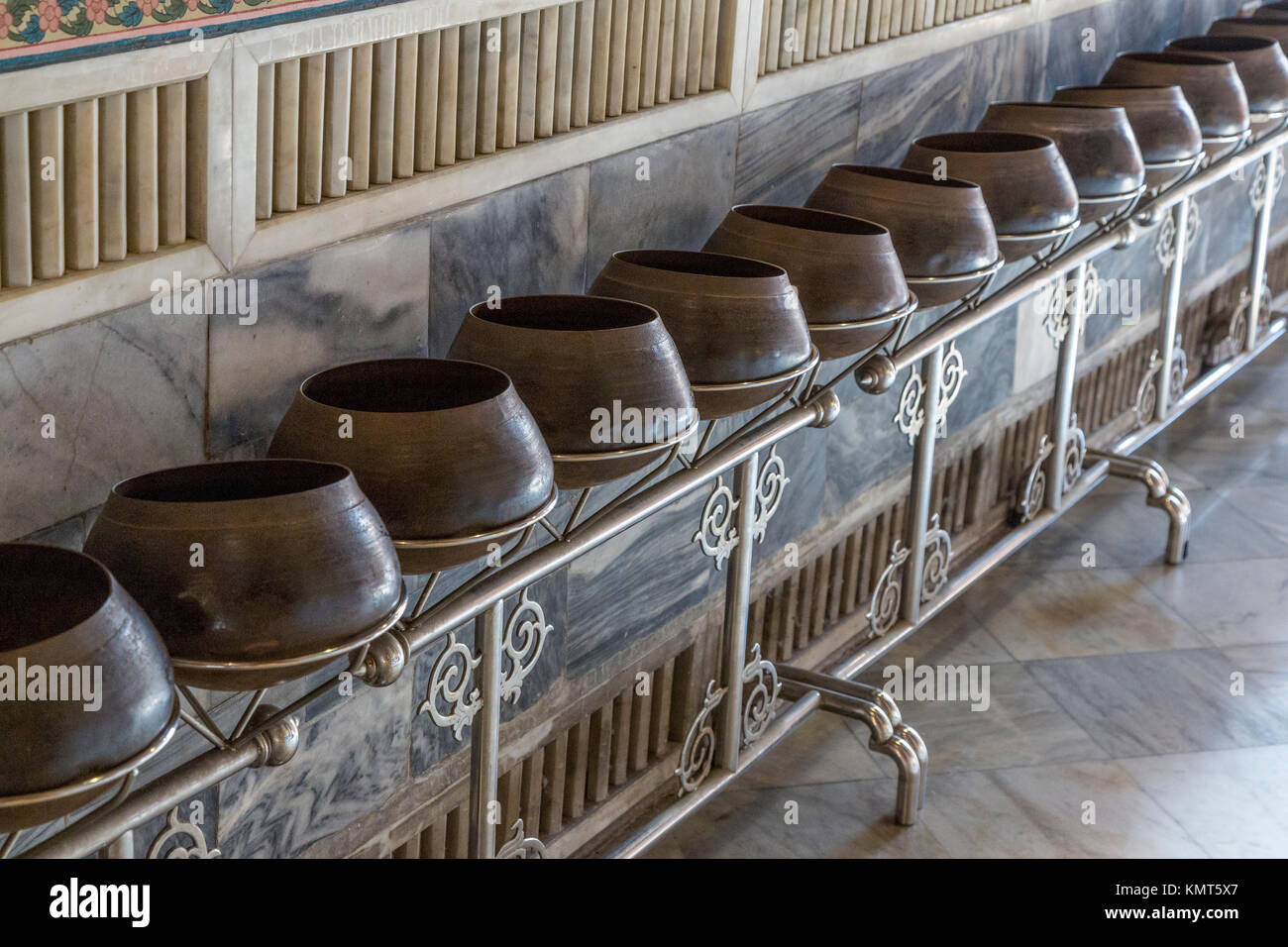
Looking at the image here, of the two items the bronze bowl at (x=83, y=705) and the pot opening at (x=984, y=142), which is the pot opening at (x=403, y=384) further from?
the pot opening at (x=984, y=142)

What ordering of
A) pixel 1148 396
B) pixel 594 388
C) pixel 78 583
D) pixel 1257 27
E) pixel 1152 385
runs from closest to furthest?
pixel 78 583
pixel 594 388
pixel 1257 27
pixel 1148 396
pixel 1152 385

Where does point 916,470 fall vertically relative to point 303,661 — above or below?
below

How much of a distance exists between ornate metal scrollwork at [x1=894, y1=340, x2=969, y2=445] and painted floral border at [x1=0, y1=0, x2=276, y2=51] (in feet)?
4.87

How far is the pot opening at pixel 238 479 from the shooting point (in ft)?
4.27

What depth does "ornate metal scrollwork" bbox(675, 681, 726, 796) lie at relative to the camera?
7.32 ft

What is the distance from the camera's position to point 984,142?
8.23ft

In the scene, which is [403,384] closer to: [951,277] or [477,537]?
[477,537]

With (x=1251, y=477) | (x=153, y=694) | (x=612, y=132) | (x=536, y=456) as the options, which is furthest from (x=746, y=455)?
(x=1251, y=477)

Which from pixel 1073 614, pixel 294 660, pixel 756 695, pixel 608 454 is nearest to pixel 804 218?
pixel 608 454

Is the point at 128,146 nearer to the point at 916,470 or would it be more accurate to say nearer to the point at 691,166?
the point at 691,166

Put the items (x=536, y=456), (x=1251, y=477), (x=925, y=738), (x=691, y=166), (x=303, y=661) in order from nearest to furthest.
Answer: (x=303, y=661)
(x=536, y=456)
(x=691, y=166)
(x=925, y=738)
(x=1251, y=477)

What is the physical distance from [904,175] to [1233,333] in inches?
92.1
